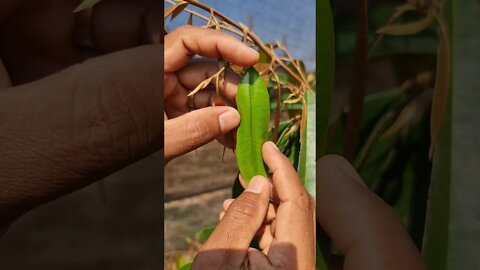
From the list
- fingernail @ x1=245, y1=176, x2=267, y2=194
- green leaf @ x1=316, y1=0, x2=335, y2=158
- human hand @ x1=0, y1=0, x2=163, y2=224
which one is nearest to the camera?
human hand @ x1=0, y1=0, x2=163, y2=224

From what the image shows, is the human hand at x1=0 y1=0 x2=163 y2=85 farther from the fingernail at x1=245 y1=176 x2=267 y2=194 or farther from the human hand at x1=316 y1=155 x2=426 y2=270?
the human hand at x1=316 y1=155 x2=426 y2=270

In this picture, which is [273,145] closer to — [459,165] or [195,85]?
[195,85]

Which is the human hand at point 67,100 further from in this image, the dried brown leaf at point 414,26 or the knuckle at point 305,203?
the dried brown leaf at point 414,26

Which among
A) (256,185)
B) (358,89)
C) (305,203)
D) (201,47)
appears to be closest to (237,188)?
(256,185)

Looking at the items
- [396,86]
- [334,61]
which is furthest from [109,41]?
[396,86]

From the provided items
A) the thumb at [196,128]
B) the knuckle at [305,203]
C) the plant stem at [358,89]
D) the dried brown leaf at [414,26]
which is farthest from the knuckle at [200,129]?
the dried brown leaf at [414,26]

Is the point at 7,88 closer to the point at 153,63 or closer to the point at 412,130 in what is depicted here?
the point at 153,63

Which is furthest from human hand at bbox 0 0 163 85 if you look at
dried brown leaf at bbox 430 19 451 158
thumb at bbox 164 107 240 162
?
dried brown leaf at bbox 430 19 451 158
